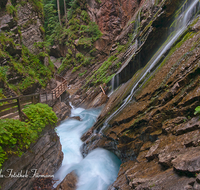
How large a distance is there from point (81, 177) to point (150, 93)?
557 centimetres

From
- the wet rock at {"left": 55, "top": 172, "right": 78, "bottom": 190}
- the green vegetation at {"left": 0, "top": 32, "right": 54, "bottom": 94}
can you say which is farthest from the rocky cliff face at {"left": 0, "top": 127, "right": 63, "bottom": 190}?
the green vegetation at {"left": 0, "top": 32, "right": 54, "bottom": 94}

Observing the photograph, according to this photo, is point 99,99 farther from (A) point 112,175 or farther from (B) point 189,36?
(B) point 189,36

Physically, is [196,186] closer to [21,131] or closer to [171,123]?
[171,123]

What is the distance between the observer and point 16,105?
5.38m

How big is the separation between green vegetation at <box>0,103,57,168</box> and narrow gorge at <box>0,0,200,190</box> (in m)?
0.03

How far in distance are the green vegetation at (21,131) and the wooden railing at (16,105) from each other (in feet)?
1.14

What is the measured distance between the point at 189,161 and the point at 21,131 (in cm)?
512

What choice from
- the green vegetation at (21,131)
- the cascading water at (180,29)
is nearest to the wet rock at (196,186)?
the green vegetation at (21,131)

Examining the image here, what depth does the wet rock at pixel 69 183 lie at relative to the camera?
575 centimetres

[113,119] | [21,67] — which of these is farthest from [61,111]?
[113,119]

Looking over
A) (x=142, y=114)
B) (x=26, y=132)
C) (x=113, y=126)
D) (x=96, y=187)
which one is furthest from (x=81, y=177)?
(x=142, y=114)

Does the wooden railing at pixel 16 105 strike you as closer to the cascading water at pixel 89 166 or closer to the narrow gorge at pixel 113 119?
the narrow gorge at pixel 113 119

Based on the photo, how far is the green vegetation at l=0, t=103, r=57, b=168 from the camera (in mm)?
4160

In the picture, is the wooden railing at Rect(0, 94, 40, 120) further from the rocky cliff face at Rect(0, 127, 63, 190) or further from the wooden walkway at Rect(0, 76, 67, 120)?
the rocky cliff face at Rect(0, 127, 63, 190)
